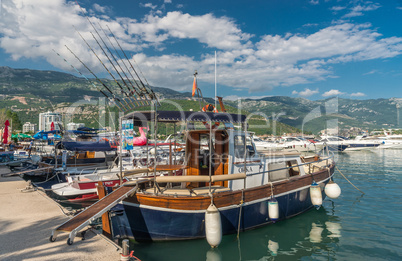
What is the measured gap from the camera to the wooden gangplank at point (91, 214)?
5.38 metres

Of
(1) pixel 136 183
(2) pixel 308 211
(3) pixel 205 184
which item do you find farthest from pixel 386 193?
(1) pixel 136 183

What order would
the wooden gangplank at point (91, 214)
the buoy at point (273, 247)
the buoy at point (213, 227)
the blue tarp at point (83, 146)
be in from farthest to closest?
the blue tarp at point (83, 146), the buoy at point (273, 247), the buoy at point (213, 227), the wooden gangplank at point (91, 214)

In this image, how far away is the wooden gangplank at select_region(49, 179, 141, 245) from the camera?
5.38m

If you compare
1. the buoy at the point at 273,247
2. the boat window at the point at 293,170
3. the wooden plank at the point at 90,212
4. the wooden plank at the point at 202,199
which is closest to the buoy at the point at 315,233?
the buoy at the point at 273,247

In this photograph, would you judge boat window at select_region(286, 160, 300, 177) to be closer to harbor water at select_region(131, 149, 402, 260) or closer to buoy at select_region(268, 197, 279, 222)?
harbor water at select_region(131, 149, 402, 260)

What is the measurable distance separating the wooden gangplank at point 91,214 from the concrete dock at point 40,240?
0.27m

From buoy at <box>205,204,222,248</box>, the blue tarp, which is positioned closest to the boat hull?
buoy at <box>205,204,222,248</box>

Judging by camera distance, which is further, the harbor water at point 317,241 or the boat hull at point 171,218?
the harbor water at point 317,241

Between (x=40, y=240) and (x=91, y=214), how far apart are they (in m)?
1.32

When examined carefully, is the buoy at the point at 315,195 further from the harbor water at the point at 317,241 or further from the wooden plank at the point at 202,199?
the wooden plank at the point at 202,199

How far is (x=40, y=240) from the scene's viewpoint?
571 centimetres

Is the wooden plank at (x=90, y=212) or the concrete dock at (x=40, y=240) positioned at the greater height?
the wooden plank at (x=90, y=212)

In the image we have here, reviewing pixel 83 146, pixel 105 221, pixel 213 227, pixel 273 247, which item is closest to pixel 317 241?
pixel 273 247

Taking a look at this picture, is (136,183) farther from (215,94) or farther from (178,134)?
(215,94)
